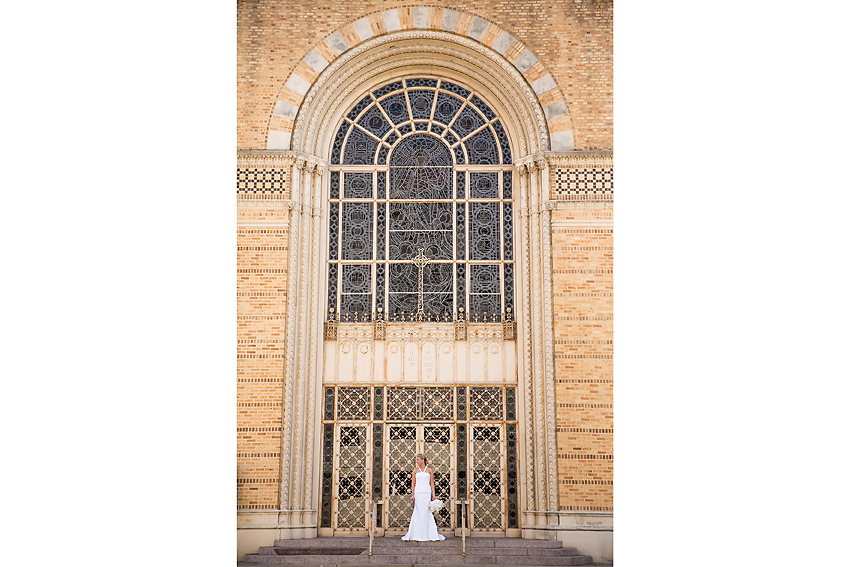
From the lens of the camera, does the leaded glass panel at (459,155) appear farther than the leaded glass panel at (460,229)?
Yes

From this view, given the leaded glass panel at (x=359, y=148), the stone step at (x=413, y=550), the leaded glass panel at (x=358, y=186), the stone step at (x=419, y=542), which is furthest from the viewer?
the leaded glass panel at (x=359, y=148)

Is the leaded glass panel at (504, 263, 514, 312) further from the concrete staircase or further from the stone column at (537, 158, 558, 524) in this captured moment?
the concrete staircase

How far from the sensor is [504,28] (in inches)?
597

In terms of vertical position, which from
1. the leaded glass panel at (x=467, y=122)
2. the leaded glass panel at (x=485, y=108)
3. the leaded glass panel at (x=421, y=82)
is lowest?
the leaded glass panel at (x=467, y=122)

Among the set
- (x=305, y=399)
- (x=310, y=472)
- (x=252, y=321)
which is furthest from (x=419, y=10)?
(x=310, y=472)

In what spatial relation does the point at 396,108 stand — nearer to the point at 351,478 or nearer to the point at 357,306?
the point at 357,306

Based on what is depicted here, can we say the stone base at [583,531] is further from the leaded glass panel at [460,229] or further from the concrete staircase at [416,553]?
the leaded glass panel at [460,229]

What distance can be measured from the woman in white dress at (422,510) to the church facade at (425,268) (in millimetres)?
753

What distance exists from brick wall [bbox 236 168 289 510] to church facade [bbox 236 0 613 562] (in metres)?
0.03

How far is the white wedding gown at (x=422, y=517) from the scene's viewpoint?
13.1 m

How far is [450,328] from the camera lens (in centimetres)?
1471

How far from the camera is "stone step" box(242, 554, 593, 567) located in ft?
40.0

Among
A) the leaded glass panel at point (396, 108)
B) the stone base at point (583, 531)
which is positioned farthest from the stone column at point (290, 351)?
the stone base at point (583, 531)

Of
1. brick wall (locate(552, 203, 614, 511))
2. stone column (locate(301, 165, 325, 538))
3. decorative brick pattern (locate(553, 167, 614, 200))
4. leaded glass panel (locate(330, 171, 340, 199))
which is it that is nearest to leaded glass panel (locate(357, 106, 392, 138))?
leaded glass panel (locate(330, 171, 340, 199))
